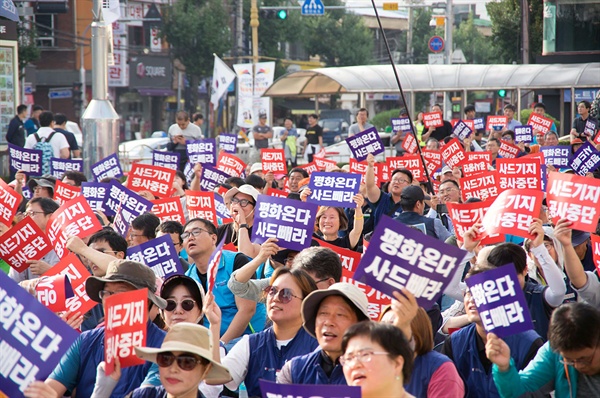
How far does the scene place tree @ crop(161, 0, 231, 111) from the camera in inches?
1962

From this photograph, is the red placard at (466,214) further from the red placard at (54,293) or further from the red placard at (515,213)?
the red placard at (54,293)

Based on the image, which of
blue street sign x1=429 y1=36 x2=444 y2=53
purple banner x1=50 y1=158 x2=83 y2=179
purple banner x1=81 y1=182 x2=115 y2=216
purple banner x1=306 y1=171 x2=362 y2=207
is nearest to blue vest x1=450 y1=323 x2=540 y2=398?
purple banner x1=306 y1=171 x2=362 y2=207

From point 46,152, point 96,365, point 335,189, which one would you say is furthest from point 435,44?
point 96,365

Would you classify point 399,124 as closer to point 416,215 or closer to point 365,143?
point 365,143

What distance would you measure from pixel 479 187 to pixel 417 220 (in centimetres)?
187

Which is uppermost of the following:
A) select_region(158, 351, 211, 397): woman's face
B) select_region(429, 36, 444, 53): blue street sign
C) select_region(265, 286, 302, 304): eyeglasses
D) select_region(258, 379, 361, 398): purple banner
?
select_region(429, 36, 444, 53): blue street sign

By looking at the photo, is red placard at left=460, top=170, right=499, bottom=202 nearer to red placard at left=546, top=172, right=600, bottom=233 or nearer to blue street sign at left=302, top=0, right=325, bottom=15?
red placard at left=546, top=172, right=600, bottom=233

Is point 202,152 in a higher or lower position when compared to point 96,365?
higher

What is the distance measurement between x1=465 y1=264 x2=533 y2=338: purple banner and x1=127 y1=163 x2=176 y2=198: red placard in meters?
7.05

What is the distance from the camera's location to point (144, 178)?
468 inches

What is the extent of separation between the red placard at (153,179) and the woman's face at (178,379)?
7380mm

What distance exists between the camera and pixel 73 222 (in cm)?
836

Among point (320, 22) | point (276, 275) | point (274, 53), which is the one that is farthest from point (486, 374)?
point (320, 22)

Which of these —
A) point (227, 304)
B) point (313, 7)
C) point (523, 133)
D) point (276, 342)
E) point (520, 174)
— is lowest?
point (227, 304)
